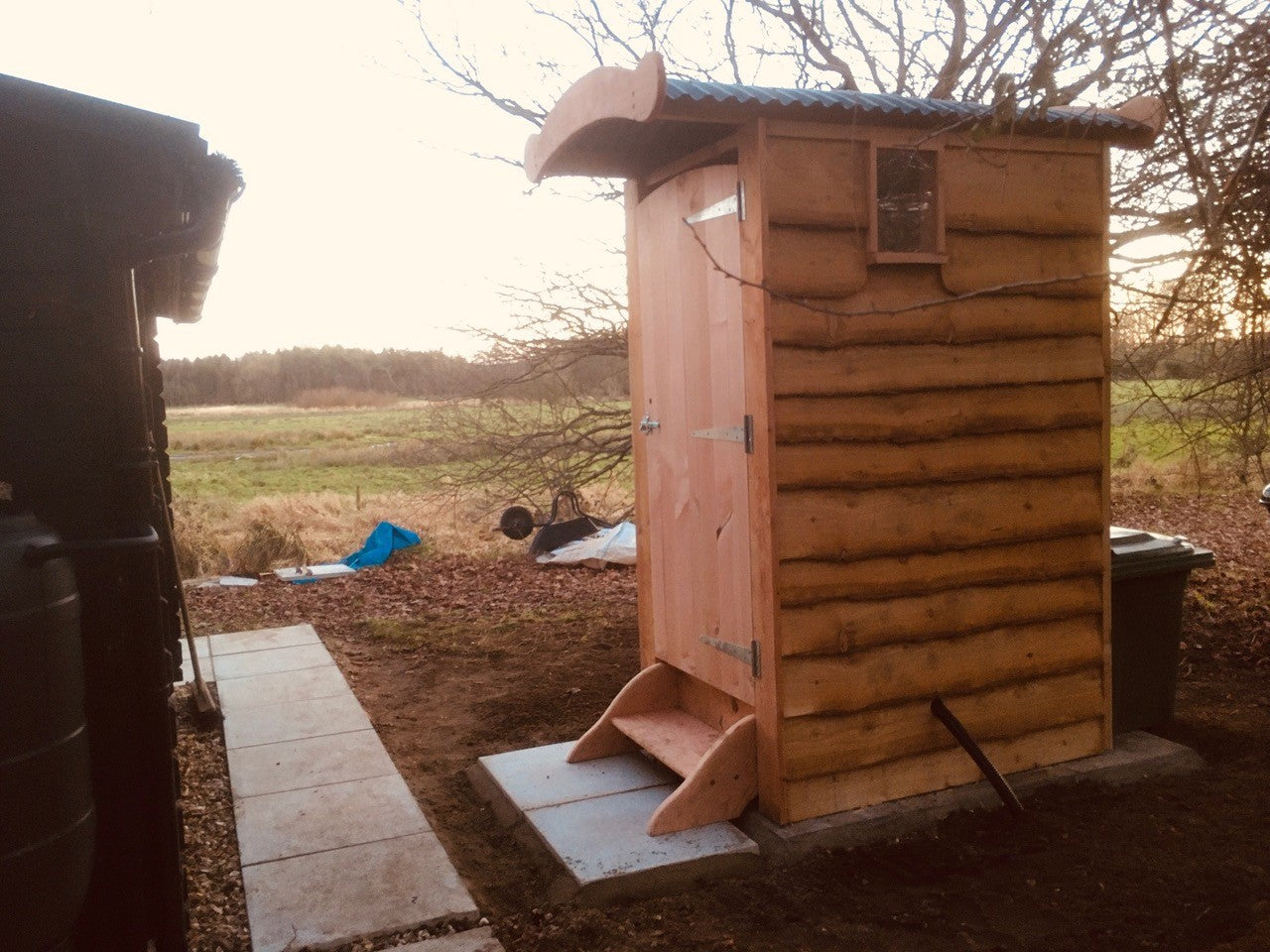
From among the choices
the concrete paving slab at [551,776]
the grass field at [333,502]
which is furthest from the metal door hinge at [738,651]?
the grass field at [333,502]

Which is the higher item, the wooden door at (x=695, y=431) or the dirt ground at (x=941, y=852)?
the wooden door at (x=695, y=431)

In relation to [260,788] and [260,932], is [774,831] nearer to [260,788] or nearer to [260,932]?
[260,932]

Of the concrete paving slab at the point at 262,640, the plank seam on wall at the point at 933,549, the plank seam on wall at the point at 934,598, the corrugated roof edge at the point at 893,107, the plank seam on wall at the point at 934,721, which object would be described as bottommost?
A: the concrete paving slab at the point at 262,640

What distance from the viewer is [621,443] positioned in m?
10.1

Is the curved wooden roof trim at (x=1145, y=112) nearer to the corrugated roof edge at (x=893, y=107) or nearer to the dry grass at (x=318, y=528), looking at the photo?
the corrugated roof edge at (x=893, y=107)

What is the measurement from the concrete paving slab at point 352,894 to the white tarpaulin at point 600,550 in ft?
21.4

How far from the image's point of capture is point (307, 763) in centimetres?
495

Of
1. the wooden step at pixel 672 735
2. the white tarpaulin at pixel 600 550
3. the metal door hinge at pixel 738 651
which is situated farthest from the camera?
the white tarpaulin at pixel 600 550

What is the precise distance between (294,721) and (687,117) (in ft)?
12.4

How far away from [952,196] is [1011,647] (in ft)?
6.11

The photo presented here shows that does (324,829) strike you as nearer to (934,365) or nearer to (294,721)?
(294,721)

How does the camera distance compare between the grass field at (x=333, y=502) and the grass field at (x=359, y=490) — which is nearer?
the grass field at (x=359, y=490)

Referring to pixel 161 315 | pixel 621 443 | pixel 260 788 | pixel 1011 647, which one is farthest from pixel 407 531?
pixel 1011 647

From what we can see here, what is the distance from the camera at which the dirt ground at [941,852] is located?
3348mm
